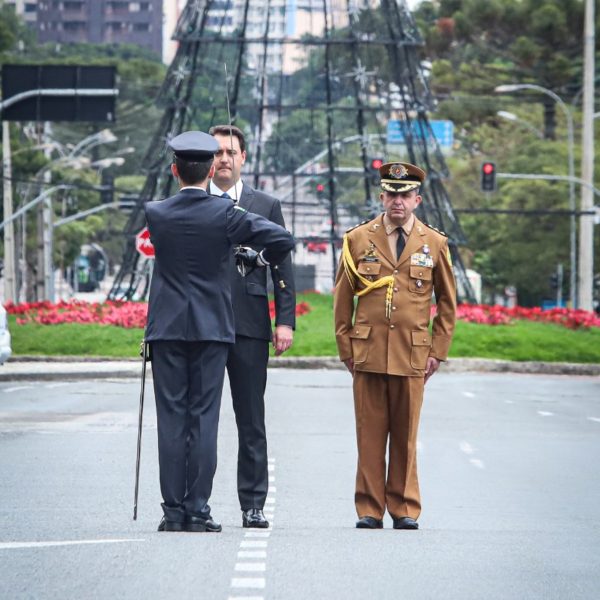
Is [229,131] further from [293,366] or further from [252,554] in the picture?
[293,366]

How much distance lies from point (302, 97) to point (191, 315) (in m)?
40.7

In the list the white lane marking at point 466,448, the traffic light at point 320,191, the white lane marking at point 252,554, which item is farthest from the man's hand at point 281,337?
the traffic light at point 320,191

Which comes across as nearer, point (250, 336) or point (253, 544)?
point (253, 544)

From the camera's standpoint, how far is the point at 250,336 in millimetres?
9812

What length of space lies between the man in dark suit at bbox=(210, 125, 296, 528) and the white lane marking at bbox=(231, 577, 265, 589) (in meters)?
2.58

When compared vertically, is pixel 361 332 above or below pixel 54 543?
above

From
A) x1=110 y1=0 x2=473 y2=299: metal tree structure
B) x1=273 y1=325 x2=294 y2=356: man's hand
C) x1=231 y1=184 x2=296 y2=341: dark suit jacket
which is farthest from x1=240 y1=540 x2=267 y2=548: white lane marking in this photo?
x1=110 y1=0 x2=473 y2=299: metal tree structure

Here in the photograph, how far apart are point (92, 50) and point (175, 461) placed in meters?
123

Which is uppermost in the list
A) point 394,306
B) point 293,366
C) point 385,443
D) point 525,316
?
point 394,306

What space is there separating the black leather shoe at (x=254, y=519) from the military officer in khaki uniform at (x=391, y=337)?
0.65m

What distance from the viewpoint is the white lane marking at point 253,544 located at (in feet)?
26.9

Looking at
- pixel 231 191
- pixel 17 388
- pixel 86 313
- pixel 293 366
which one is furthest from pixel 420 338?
pixel 86 313

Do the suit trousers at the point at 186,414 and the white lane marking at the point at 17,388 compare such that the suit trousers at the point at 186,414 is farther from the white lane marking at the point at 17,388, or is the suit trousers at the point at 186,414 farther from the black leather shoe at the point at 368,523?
the white lane marking at the point at 17,388

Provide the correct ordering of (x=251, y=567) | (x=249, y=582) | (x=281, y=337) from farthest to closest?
(x=281, y=337)
(x=251, y=567)
(x=249, y=582)
